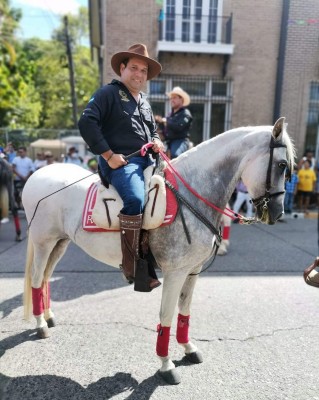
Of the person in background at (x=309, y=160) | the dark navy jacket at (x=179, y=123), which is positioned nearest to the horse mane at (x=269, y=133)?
the dark navy jacket at (x=179, y=123)

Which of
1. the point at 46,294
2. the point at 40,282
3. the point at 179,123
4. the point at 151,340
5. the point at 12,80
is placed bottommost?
the point at 151,340

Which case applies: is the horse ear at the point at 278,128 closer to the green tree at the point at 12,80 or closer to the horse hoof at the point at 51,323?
the horse hoof at the point at 51,323

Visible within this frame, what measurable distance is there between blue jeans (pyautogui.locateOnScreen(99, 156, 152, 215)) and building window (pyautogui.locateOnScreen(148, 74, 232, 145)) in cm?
832

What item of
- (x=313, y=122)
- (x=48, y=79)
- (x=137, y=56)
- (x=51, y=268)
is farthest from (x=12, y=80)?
(x=137, y=56)

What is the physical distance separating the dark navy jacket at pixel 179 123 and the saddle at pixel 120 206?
7.66 ft

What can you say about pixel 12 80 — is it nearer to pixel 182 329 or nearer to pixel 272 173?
pixel 182 329

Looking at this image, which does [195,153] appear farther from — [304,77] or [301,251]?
[304,77]

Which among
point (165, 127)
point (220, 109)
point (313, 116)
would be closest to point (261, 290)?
point (165, 127)

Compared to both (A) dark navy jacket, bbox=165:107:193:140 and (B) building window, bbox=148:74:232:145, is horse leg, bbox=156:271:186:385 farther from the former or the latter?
(B) building window, bbox=148:74:232:145

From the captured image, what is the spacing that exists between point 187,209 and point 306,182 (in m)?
8.68

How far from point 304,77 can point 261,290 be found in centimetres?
824

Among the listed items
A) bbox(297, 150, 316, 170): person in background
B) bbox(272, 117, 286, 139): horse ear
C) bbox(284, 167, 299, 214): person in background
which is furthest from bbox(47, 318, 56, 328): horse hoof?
bbox(297, 150, 316, 170): person in background

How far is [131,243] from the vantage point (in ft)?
7.88

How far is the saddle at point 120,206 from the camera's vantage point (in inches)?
93.6
